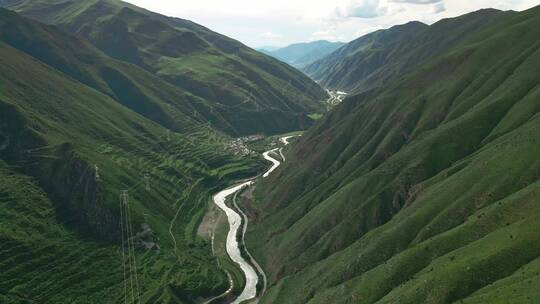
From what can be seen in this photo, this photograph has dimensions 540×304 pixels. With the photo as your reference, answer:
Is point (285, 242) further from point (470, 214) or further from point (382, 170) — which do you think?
point (470, 214)

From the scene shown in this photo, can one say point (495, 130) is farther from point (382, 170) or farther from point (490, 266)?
point (490, 266)

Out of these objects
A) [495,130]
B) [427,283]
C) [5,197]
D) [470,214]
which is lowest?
[5,197]

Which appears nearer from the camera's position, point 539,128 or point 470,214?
point 470,214

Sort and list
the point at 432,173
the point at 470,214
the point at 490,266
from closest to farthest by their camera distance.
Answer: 1. the point at 490,266
2. the point at 470,214
3. the point at 432,173

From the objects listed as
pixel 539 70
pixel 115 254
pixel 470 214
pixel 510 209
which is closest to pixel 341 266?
pixel 470 214

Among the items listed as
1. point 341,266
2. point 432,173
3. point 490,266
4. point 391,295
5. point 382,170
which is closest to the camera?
point 490,266

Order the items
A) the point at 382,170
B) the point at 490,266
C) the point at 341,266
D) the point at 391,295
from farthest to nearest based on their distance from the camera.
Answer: the point at 382,170
the point at 341,266
the point at 391,295
the point at 490,266

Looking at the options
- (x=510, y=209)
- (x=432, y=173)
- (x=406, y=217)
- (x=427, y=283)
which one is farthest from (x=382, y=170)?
(x=427, y=283)

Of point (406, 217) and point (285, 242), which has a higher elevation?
point (406, 217)

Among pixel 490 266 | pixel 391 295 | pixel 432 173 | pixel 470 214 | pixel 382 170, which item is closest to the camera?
pixel 490 266
